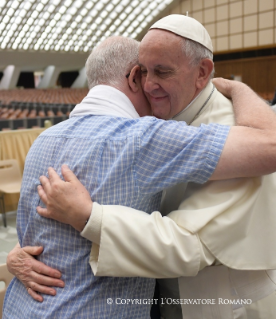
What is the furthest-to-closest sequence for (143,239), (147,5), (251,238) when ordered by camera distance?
1. (147,5)
2. (251,238)
3. (143,239)

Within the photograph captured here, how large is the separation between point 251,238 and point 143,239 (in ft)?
1.23

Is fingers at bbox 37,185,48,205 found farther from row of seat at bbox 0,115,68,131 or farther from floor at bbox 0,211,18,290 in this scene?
row of seat at bbox 0,115,68,131

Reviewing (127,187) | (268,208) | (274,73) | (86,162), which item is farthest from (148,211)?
(274,73)

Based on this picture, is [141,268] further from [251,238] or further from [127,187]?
[251,238]

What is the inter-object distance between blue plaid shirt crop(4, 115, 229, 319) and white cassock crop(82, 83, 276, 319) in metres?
0.08

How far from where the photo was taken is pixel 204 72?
4.40 ft

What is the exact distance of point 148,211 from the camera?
121 cm

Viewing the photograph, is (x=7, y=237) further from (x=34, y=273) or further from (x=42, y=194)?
(x=42, y=194)

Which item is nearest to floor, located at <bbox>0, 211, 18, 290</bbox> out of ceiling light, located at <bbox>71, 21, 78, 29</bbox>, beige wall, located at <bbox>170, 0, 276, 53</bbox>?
beige wall, located at <bbox>170, 0, 276, 53</bbox>

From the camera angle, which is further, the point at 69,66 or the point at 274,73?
the point at 69,66

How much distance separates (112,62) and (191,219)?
0.64 meters

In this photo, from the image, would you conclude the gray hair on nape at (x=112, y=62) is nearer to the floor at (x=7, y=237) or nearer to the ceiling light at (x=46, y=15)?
the floor at (x=7, y=237)

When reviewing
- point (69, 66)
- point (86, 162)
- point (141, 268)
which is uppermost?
point (86, 162)

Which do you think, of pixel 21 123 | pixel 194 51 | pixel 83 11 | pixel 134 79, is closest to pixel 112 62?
pixel 134 79
